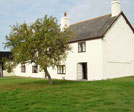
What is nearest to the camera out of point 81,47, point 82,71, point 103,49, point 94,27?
point 103,49

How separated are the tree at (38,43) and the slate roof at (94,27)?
24.3ft

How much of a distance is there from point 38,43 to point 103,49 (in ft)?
31.6

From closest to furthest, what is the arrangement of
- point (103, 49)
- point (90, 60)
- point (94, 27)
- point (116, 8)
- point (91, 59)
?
point (103, 49)
point (91, 59)
point (90, 60)
point (116, 8)
point (94, 27)

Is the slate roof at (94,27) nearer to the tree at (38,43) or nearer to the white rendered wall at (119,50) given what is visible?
the white rendered wall at (119,50)

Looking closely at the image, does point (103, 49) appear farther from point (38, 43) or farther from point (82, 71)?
point (38, 43)

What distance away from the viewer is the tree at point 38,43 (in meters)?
18.0

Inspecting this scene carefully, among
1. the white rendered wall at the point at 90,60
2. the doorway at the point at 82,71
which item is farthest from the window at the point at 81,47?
the doorway at the point at 82,71

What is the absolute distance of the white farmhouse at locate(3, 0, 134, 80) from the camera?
24.9 metres

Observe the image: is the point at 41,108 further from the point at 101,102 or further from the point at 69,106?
the point at 101,102

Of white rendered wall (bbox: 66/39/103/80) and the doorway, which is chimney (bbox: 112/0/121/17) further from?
the doorway

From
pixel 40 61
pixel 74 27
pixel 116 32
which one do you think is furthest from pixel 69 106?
pixel 74 27

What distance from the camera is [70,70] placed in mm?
29297

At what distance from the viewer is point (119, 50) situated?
87.6ft

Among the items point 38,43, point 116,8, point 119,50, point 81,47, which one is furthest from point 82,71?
point 38,43
